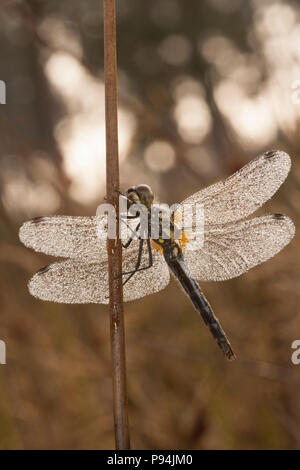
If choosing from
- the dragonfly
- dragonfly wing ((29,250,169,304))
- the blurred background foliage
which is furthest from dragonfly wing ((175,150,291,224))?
the blurred background foliage

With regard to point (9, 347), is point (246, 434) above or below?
below

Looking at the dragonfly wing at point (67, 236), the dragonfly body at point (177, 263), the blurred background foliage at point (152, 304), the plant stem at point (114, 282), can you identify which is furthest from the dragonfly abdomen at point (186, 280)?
the blurred background foliage at point (152, 304)

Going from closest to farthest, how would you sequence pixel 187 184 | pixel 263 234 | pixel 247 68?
1. pixel 263 234
2. pixel 187 184
3. pixel 247 68

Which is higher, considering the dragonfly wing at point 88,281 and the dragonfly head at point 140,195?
the dragonfly head at point 140,195

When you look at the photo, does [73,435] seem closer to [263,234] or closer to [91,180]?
[91,180]

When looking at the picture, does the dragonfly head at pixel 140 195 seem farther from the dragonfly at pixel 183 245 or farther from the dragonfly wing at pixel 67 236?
the dragonfly wing at pixel 67 236

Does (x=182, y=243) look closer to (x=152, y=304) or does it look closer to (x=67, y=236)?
(x=67, y=236)

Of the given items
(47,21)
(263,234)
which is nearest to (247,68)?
(47,21)
